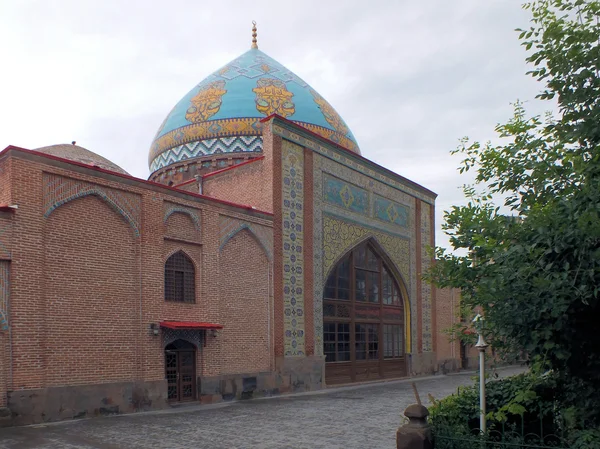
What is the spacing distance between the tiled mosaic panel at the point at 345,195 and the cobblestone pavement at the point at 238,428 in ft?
24.8

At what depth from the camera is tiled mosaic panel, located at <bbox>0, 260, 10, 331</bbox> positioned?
11291 mm

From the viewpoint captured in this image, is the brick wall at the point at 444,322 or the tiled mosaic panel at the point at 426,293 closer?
the tiled mosaic panel at the point at 426,293

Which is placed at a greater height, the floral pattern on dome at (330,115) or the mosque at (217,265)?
the floral pattern on dome at (330,115)

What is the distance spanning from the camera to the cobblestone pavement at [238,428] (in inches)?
382

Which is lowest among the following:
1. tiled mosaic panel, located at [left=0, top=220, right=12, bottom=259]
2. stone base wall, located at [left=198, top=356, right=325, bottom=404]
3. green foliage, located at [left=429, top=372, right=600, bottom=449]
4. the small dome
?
stone base wall, located at [left=198, top=356, right=325, bottom=404]

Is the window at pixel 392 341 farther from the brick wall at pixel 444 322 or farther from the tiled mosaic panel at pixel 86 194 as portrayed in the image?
the tiled mosaic panel at pixel 86 194

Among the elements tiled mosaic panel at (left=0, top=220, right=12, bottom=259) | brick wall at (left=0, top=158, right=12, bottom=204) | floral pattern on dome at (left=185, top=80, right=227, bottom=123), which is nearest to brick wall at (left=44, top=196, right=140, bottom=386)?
tiled mosaic panel at (left=0, top=220, right=12, bottom=259)

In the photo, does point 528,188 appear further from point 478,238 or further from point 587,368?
point 587,368

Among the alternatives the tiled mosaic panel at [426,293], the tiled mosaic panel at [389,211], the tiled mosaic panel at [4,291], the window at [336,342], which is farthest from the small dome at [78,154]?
the tiled mosaic panel at [426,293]

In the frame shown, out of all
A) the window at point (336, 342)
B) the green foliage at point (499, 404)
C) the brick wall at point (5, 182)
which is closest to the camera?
the green foliage at point (499, 404)

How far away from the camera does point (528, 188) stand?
19.7 ft

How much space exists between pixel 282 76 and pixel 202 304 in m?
13.3

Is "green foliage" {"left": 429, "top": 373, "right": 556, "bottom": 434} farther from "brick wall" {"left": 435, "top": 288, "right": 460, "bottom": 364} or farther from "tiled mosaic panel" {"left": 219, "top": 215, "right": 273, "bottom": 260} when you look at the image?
"brick wall" {"left": 435, "top": 288, "right": 460, "bottom": 364}

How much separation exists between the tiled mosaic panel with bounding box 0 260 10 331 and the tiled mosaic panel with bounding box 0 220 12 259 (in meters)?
0.16
